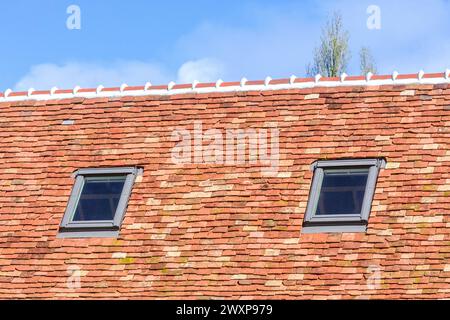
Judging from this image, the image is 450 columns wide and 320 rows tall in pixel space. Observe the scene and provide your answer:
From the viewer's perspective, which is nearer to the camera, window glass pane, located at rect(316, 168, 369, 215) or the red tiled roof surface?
the red tiled roof surface

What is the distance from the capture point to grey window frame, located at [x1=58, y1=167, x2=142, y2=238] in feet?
70.3

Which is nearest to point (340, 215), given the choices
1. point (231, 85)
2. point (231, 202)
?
point (231, 202)

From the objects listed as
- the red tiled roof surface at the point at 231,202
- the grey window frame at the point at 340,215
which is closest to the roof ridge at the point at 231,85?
the red tiled roof surface at the point at 231,202

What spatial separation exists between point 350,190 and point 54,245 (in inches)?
199

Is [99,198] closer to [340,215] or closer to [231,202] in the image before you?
[231,202]

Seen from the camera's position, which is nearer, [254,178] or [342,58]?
[254,178]

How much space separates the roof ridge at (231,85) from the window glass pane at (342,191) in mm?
2352

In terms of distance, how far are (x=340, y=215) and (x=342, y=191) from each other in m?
0.57

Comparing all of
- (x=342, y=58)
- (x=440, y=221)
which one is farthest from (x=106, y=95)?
(x=342, y=58)

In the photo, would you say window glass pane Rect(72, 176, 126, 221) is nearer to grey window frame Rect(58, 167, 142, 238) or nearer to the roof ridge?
grey window frame Rect(58, 167, 142, 238)

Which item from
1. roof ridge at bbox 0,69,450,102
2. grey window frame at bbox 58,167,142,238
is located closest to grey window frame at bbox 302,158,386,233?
roof ridge at bbox 0,69,450,102

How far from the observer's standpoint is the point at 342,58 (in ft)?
150

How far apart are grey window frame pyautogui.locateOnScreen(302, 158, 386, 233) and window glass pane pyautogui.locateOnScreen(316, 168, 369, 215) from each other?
0.25 feet
